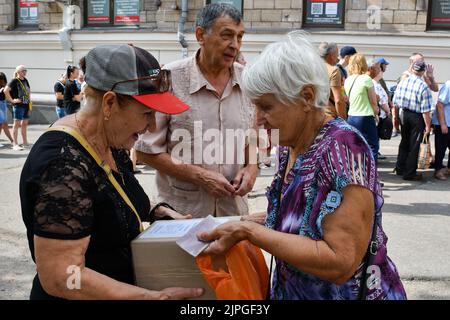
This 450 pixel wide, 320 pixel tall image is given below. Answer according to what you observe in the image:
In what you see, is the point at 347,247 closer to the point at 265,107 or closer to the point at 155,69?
the point at 265,107

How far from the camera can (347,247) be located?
167cm

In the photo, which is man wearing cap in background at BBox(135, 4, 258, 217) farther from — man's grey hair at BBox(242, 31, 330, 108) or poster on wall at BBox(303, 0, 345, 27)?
poster on wall at BBox(303, 0, 345, 27)

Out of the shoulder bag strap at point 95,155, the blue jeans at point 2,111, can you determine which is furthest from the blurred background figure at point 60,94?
the shoulder bag strap at point 95,155

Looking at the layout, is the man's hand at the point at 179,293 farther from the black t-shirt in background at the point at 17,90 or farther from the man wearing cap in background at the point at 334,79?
the black t-shirt in background at the point at 17,90

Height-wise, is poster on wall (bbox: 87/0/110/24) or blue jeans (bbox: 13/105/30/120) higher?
poster on wall (bbox: 87/0/110/24)

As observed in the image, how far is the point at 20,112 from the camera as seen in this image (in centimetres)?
1121

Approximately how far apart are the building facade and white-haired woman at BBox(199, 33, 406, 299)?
990 cm

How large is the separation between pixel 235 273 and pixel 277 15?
12.2 m

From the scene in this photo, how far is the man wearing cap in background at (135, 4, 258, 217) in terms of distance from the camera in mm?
2956

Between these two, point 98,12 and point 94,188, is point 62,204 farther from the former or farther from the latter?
point 98,12

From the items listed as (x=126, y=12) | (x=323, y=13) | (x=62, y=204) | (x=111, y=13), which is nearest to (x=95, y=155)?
(x=62, y=204)

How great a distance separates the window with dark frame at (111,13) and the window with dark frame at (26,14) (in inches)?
69.7

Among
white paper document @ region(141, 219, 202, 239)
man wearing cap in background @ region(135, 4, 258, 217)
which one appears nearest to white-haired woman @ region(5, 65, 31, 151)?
man wearing cap in background @ region(135, 4, 258, 217)
